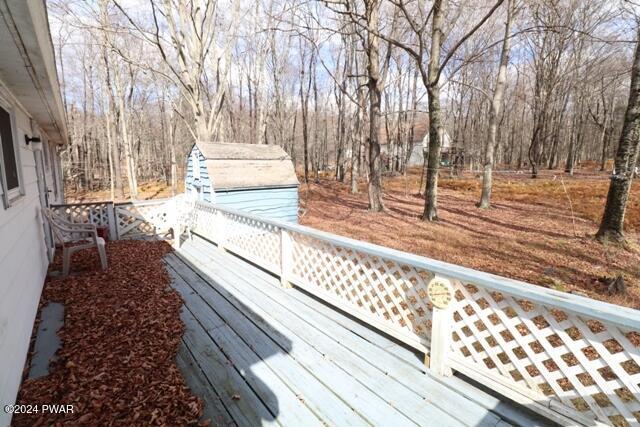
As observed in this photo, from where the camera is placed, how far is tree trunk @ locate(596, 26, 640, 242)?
5617mm

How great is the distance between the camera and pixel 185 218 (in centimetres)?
662

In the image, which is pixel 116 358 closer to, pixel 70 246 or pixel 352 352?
pixel 352 352

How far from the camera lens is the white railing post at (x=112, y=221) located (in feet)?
22.1

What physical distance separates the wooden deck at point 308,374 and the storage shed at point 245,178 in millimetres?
4131

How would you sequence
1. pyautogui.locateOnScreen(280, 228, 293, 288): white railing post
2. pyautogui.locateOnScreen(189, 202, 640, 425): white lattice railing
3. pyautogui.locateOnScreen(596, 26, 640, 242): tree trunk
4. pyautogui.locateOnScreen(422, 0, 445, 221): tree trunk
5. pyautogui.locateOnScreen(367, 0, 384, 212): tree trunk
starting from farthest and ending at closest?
pyautogui.locateOnScreen(367, 0, 384, 212): tree trunk, pyautogui.locateOnScreen(422, 0, 445, 221): tree trunk, pyautogui.locateOnScreen(596, 26, 640, 242): tree trunk, pyautogui.locateOnScreen(280, 228, 293, 288): white railing post, pyautogui.locateOnScreen(189, 202, 640, 425): white lattice railing

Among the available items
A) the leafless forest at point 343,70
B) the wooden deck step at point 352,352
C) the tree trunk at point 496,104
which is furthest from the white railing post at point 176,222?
the tree trunk at point 496,104

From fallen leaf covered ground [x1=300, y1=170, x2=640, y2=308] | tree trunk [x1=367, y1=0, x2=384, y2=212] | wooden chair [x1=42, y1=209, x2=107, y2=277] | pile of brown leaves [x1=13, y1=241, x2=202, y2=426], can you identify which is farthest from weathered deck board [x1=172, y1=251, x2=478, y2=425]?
tree trunk [x1=367, y1=0, x2=384, y2=212]

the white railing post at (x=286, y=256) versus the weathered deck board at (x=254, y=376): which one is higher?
the white railing post at (x=286, y=256)

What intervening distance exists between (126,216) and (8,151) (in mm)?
4213

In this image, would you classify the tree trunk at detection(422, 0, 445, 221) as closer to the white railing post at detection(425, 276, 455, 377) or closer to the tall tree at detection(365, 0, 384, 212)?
the tall tree at detection(365, 0, 384, 212)

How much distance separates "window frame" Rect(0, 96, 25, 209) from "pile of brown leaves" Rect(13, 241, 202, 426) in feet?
4.38

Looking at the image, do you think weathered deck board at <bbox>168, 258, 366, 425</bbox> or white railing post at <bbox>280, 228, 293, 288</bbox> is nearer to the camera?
weathered deck board at <bbox>168, 258, 366, 425</bbox>

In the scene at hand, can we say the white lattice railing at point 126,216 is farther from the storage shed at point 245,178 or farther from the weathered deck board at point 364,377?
the weathered deck board at point 364,377

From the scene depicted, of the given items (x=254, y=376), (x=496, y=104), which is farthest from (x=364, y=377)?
(x=496, y=104)
